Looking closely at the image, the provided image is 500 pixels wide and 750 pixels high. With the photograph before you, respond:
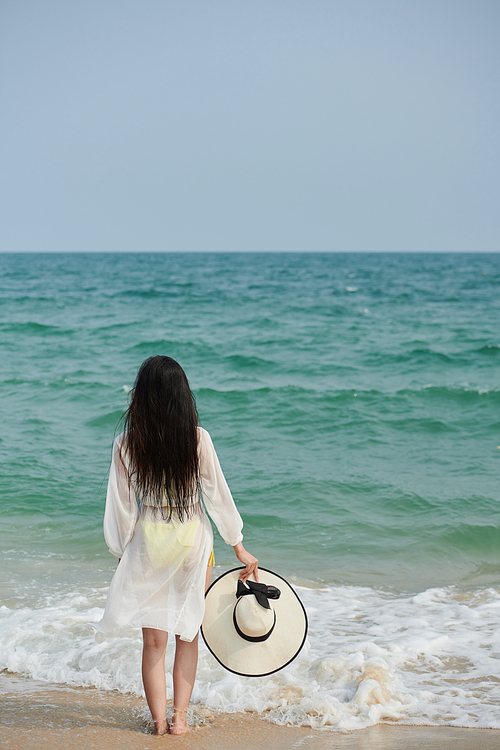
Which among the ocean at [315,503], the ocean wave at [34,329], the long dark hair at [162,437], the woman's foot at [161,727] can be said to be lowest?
the ocean at [315,503]

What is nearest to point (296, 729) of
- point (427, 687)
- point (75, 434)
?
point (427, 687)

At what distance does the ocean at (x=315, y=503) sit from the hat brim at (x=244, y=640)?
0.41 meters

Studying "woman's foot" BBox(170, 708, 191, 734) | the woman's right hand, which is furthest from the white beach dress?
"woman's foot" BBox(170, 708, 191, 734)

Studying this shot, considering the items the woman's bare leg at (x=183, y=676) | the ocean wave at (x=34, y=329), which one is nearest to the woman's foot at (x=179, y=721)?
the woman's bare leg at (x=183, y=676)

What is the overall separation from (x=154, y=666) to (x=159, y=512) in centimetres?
61

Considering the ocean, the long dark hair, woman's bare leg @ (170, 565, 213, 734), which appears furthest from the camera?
the ocean

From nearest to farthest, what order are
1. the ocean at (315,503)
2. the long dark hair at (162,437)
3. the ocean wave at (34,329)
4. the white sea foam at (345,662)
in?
the long dark hair at (162,437)
the white sea foam at (345,662)
the ocean at (315,503)
the ocean wave at (34,329)

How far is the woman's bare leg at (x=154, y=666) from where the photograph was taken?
251 cm

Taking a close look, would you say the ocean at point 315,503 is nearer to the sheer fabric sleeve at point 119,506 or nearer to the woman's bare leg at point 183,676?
the woman's bare leg at point 183,676

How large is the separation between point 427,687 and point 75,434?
6.42m

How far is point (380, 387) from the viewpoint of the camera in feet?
37.7

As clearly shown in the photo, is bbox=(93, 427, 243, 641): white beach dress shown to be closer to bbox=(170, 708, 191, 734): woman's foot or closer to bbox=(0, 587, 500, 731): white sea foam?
bbox=(170, 708, 191, 734): woman's foot

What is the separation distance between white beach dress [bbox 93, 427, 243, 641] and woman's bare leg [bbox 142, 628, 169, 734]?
0.07 meters

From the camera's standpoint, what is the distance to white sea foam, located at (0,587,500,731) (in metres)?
2.95
